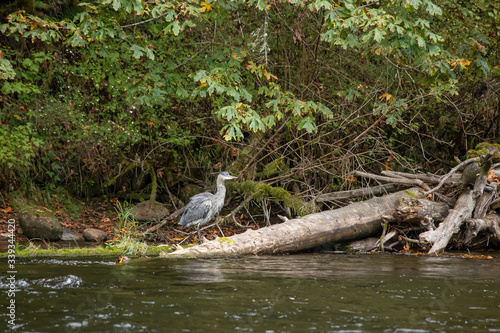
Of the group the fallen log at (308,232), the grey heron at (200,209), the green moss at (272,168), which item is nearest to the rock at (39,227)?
the grey heron at (200,209)

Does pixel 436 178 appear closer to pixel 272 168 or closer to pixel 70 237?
pixel 272 168

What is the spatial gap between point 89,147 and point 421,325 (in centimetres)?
957

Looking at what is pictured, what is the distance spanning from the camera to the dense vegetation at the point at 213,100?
10609mm

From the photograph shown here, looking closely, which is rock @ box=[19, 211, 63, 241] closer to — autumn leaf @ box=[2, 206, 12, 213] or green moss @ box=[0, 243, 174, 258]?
autumn leaf @ box=[2, 206, 12, 213]

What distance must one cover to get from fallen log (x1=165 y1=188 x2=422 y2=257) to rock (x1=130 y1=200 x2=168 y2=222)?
3998 mm

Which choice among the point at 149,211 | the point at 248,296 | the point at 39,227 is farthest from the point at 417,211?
the point at 39,227

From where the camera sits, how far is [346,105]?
1186 cm

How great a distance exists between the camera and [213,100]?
11.2m

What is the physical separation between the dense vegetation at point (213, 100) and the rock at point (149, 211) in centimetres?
61

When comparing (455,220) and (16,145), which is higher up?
(16,145)

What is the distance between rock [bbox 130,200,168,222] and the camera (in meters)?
11.7

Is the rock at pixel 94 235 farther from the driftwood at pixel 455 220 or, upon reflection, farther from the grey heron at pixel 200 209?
the driftwood at pixel 455 220

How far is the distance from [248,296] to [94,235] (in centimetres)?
616

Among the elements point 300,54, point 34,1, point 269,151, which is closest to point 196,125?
point 269,151
